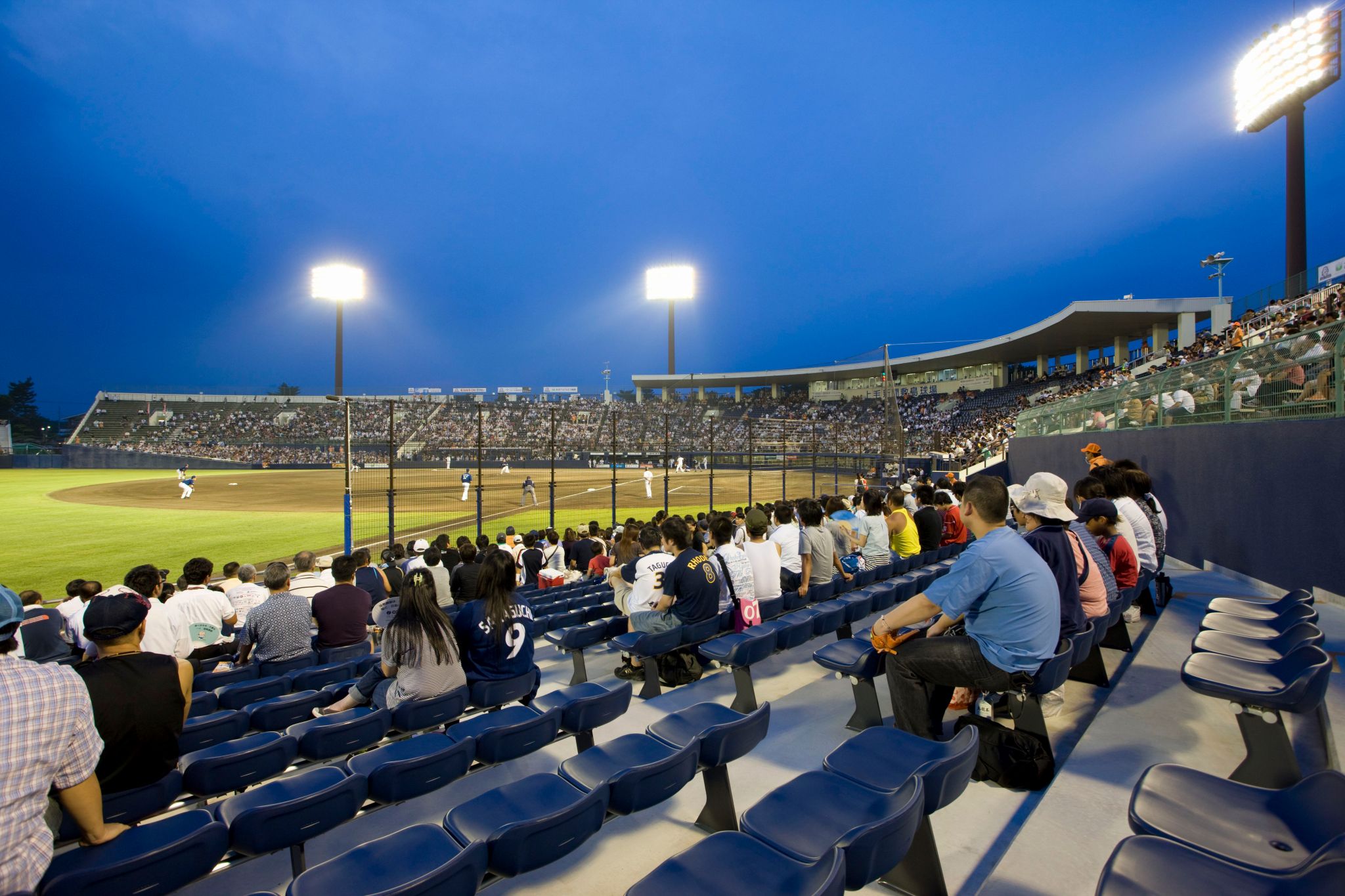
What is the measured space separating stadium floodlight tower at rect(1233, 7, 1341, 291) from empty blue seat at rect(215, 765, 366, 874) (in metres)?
30.8

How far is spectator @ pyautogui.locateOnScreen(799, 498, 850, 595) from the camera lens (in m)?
6.98

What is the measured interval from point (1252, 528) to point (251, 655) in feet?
39.3

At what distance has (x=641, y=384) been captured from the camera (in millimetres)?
71250

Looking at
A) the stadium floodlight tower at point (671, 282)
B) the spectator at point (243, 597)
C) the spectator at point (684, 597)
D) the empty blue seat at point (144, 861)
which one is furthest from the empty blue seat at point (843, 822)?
the stadium floodlight tower at point (671, 282)

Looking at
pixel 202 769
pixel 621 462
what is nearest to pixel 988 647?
pixel 202 769

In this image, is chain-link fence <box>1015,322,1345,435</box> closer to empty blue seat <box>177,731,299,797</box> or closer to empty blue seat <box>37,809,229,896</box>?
empty blue seat <box>177,731,299,797</box>

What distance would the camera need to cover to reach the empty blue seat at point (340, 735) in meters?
3.58

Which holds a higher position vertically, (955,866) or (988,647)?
(988,647)

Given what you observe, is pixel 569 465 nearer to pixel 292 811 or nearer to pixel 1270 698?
pixel 292 811

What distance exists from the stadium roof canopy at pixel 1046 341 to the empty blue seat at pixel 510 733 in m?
33.6

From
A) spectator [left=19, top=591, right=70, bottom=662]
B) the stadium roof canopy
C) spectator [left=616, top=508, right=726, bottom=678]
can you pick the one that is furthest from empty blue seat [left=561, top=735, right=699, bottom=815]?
the stadium roof canopy

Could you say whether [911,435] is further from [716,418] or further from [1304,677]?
[1304,677]

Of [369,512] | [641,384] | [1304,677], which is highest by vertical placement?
[641,384]

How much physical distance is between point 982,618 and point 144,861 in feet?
12.3
